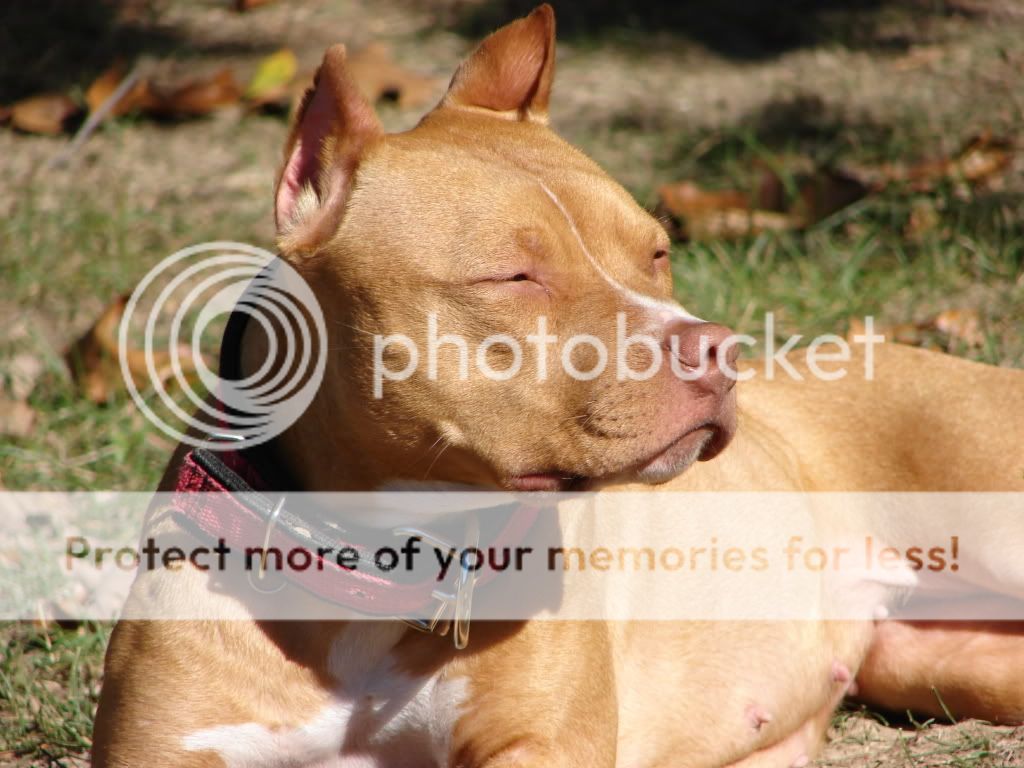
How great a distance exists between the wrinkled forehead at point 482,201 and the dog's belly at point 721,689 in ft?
3.59

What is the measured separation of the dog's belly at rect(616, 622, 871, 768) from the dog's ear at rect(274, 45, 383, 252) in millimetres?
1311

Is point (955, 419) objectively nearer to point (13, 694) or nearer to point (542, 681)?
point (542, 681)

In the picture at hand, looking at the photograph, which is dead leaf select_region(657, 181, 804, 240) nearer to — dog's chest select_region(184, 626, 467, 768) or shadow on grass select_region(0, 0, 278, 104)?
shadow on grass select_region(0, 0, 278, 104)

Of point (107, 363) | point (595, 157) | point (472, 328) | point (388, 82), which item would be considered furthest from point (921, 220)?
point (472, 328)

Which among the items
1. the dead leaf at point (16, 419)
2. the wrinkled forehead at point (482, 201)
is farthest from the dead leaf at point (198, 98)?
the wrinkled forehead at point (482, 201)

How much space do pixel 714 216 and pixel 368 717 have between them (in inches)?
131

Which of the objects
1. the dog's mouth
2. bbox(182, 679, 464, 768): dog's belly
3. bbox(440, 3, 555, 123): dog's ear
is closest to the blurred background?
bbox(182, 679, 464, 768): dog's belly

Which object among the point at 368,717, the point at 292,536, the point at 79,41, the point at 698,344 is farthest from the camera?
the point at 79,41

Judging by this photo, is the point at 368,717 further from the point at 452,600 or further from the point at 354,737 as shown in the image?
the point at 452,600

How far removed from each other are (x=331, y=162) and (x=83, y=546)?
81.4 inches

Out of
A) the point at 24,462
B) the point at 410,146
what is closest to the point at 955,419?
the point at 410,146

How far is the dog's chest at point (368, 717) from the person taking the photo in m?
2.94

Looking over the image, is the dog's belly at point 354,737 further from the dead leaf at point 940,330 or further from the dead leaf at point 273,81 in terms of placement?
the dead leaf at point 273,81

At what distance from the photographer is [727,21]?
293 inches
